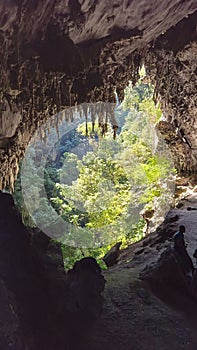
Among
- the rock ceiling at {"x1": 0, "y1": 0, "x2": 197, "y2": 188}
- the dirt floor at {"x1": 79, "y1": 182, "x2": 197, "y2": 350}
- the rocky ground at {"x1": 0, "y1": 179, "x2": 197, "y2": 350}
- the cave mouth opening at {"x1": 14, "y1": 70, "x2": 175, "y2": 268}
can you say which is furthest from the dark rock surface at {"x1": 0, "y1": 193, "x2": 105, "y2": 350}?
the cave mouth opening at {"x1": 14, "y1": 70, "x2": 175, "y2": 268}

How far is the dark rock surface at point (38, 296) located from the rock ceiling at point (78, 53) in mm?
1533

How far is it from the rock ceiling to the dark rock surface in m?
1.53

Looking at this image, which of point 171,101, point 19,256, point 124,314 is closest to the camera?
point 19,256

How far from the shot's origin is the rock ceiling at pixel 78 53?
9.66ft

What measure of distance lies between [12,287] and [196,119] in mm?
6193

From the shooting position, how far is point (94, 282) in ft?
9.12

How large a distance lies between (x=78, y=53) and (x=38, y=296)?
2.74 metres

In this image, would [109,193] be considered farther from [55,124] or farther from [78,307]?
[78,307]

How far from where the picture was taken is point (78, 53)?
3.85 meters

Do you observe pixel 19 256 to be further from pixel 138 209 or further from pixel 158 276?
pixel 138 209

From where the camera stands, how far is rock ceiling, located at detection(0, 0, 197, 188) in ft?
9.66

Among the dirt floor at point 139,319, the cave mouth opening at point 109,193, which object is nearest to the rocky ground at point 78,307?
the dirt floor at point 139,319

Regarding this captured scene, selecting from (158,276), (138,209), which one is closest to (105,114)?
(158,276)

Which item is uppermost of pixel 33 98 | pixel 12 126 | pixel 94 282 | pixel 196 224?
pixel 33 98
